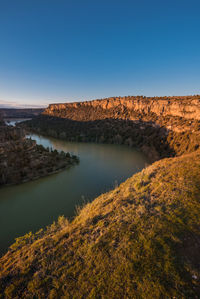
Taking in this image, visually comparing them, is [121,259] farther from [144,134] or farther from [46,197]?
[144,134]

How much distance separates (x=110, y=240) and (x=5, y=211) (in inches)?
460

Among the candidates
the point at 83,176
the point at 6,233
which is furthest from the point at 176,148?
the point at 6,233

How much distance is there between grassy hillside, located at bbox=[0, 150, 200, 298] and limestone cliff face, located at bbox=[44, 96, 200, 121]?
40.0 meters

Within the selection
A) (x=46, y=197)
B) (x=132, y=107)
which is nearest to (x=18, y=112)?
(x=132, y=107)

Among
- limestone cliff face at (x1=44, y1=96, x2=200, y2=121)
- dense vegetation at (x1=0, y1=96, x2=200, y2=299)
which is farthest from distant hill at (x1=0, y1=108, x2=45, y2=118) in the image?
dense vegetation at (x1=0, y1=96, x2=200, y2=299)

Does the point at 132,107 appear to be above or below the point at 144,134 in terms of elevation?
above

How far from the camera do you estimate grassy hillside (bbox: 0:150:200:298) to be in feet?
8.68

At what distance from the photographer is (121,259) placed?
3.26 m

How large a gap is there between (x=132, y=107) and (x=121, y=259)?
66088 mm

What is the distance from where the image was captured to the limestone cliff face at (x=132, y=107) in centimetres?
3850

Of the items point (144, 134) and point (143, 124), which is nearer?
point (144, 134)

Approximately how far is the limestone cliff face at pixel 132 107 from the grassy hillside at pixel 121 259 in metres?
40.0

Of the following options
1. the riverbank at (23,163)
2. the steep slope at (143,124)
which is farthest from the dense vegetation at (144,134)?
the riverbank at (23,163)

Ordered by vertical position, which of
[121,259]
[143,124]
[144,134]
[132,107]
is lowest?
[121,259]
